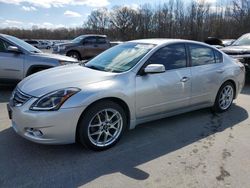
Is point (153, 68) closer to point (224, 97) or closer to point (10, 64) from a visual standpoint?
point (224, 97)

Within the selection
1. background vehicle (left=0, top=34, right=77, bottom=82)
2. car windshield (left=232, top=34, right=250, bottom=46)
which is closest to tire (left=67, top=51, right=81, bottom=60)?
car windshield (left=232, top=34, right=250, bottom=46)

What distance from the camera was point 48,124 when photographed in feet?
12.2

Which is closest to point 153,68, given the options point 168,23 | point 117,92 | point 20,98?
point 117,92

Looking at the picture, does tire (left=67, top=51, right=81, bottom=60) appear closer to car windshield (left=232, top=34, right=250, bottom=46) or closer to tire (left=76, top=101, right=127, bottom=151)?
car windshield (left=232, top=34, right=250, bottom=46)

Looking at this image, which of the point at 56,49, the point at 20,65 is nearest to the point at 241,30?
the point at 56,49

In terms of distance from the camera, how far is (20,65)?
770 cm

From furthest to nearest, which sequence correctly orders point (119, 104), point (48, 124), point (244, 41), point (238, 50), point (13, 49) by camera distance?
point (244, 41), point (238, 50), point (13, 49), point (119, 104), point (48, 124)

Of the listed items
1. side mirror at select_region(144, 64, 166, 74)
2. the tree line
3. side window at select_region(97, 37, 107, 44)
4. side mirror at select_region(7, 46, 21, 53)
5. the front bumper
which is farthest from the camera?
the tree line

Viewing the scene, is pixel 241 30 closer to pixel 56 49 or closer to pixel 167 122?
pixel 56 49

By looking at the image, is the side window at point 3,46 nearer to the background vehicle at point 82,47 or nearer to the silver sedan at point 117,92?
the silver sedan at point 117,92

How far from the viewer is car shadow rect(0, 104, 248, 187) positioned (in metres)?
3.42

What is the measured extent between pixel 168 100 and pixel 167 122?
68cm

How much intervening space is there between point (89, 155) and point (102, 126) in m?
0.44

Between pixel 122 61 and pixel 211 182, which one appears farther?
pixel 122 61
